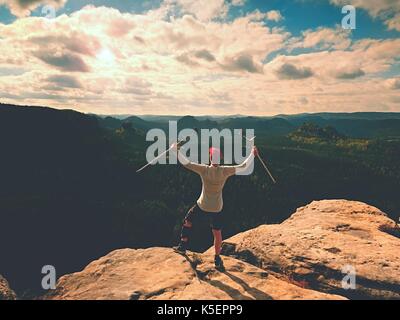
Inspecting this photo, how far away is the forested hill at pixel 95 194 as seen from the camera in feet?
184

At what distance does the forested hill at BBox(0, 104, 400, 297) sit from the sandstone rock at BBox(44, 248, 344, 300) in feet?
128

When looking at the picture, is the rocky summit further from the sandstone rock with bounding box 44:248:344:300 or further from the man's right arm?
the man's right arm

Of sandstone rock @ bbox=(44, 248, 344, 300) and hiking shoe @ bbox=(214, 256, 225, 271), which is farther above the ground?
hiking shoe @ bbox=(214, 256, 225, 271)

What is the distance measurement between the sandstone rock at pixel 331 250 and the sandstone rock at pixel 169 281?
42.8 inches

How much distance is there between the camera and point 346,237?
459 inches

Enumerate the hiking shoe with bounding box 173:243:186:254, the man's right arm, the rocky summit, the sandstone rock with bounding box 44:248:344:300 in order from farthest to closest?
the hiking shoe with bounding box 173:243:186:254
the man's right arm
the rocky summit
the sandstone rock with bounding box 44:248:344:300

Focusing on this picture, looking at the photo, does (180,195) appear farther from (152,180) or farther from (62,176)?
(62,176)

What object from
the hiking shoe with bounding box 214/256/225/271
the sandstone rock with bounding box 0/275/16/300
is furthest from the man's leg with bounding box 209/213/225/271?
the sandstone rock with bounding box 0/275/16/300

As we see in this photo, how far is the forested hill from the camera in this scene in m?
56.2

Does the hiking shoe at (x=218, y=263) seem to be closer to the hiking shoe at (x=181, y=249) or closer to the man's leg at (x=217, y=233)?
the man's leg at (x=217, y=233)

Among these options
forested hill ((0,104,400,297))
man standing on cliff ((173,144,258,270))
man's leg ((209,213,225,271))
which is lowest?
forested hill ((0,104,400,297))
